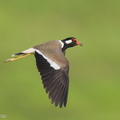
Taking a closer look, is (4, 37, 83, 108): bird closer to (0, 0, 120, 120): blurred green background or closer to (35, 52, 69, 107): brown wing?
(35, 52, 69, 107): brown wing

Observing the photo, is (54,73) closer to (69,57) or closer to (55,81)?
(55,81)

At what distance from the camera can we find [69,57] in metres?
24.5

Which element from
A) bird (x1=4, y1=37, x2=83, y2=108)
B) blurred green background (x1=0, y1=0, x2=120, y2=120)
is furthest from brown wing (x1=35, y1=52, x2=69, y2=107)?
blurred green background (x1=0, y1=0, x2=120, y2=120)

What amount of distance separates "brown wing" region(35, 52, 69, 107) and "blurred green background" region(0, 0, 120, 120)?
7.67 meters

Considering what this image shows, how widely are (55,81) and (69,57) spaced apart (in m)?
12.5

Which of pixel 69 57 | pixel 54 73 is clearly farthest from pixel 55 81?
pixel 69 57

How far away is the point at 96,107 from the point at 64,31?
630cm

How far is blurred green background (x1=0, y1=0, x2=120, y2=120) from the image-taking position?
20875 millimetres

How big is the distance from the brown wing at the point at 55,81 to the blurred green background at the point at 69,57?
25.2ft

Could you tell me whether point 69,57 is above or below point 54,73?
above

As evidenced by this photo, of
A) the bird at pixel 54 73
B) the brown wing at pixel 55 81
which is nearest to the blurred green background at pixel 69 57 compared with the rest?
the bird at pixel 54 73

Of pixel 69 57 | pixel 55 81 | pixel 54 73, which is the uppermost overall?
pixel 69 57

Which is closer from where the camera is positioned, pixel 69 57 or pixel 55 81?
pixel 55 81

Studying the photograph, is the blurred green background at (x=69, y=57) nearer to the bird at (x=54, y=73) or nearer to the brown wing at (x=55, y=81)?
the bird at (x=54, y=73)
